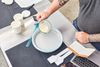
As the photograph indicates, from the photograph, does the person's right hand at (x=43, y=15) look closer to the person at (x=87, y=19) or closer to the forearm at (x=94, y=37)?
the person at (x=87, y=19)

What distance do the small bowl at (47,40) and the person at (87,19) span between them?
10cm

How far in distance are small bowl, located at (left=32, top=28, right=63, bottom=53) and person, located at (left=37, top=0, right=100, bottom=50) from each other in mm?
100

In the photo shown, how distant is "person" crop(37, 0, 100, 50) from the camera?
3.59 feet

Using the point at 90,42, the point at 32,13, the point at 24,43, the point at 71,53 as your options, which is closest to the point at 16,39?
the point at 24,43

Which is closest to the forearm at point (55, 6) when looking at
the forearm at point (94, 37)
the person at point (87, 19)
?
the person at point (87, 19)

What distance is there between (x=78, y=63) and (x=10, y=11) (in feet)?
1.89

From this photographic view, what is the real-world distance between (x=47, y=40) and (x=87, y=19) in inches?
10.3

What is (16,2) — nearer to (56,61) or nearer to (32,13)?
(32,13)

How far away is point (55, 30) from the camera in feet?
3.95

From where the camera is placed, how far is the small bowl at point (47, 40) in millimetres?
1133

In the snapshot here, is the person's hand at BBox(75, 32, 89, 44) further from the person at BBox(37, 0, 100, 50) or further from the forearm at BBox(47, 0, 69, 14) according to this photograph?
the forearm at BBox(47, 0, 69, 14)

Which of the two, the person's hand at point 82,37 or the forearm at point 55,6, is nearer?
the person's hand at point 82,37

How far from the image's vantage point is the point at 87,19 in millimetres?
1152

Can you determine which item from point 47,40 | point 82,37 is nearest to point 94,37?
point 82,37
